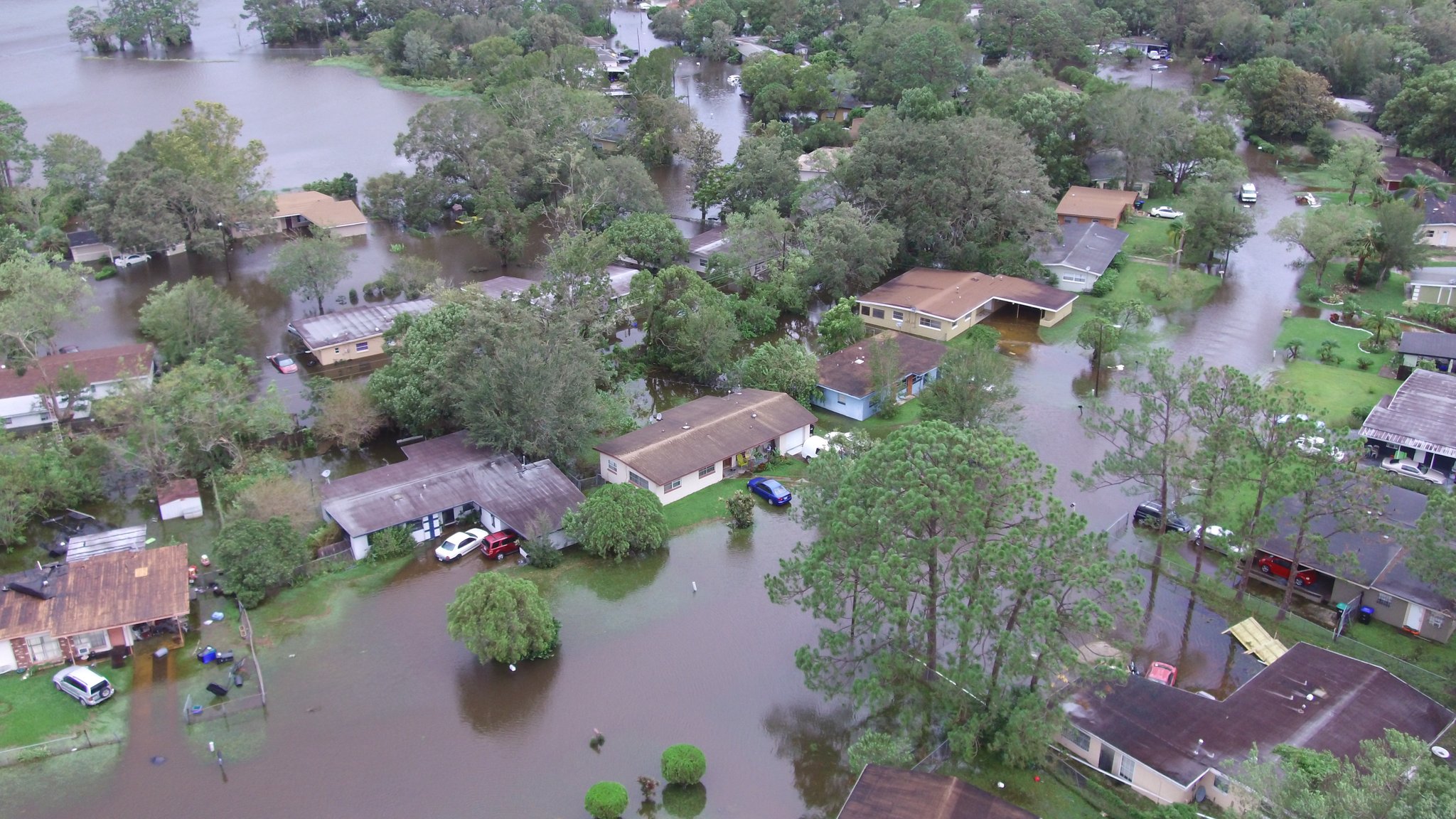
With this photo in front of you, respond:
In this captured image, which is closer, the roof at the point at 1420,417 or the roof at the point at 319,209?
the roof at the point at 1420,417

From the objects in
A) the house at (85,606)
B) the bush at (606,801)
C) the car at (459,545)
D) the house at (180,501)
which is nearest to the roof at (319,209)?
the house at (180,501)

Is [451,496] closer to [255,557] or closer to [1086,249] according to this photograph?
[255,557]

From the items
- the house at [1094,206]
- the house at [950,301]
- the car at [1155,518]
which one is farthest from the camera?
the house at [1094,206]

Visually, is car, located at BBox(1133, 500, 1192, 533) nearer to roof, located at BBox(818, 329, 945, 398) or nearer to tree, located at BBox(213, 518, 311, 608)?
roof, located at BBox(818, 329, 945, 398)

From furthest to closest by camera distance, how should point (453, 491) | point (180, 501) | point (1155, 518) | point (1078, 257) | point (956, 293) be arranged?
point (1078, 257) → point (956, 293) → point (180, 501) → point (453, 491) → point (1155, 518)

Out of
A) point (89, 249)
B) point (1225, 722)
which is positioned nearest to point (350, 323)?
point (89, 249)

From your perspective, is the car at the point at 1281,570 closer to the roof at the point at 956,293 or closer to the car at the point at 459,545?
the roof at the point at 956,293

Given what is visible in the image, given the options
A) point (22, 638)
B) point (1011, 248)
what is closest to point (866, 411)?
point (1011, 248)
